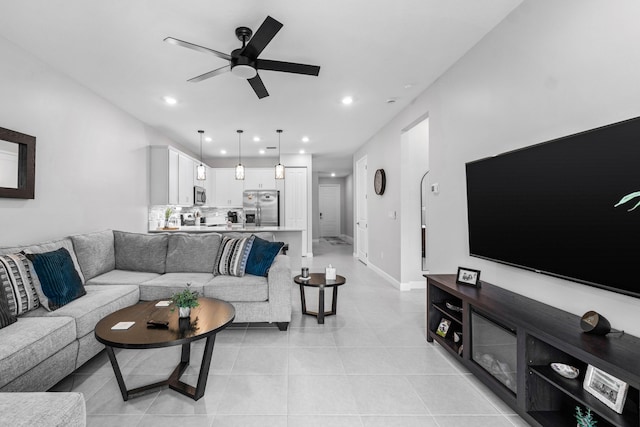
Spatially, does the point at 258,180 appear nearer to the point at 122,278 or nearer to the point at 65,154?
the point at 65,154

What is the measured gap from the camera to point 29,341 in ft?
6.13

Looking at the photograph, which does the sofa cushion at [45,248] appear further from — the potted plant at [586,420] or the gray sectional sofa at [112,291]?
the potted plant at [586,420]

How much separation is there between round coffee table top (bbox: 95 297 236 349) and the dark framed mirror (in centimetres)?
175

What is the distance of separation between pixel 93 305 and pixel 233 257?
132cm

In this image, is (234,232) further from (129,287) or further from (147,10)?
(147,10)

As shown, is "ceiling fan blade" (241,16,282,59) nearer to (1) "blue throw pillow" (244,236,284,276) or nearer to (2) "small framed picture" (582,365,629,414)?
(1) "blue throw pillow" (244,236,284,276)

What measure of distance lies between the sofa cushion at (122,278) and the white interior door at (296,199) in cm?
449

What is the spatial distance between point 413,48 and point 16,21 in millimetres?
3386

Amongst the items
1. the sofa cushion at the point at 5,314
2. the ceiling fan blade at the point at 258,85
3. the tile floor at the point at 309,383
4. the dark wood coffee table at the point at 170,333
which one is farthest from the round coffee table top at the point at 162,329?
the ceiling fan blade at the point at 258,85

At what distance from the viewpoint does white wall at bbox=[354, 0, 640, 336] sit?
1616 millimetres

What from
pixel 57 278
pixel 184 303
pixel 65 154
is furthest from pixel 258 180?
pixel 184 303

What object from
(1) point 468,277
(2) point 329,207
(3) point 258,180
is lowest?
(1) point 468,277

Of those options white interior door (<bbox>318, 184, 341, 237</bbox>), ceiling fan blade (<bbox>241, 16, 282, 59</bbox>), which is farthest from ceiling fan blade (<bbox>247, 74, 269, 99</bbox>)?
white interior door (<bbox>318, 184, 341, 237</bbox>)

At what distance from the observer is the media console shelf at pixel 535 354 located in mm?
1351
